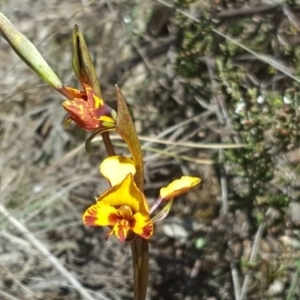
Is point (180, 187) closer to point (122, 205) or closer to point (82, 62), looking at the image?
point (122, 205)

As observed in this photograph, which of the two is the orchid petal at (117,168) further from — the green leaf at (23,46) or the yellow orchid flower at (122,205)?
the green leaf at (23,46)

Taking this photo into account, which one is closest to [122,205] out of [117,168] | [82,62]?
[117,168]

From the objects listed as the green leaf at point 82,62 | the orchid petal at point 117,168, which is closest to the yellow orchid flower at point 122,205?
the orchid petal at point 117,168

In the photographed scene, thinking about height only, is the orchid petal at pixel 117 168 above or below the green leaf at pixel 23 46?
below

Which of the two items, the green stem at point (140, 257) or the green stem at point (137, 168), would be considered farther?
the green stem at point (140, 257)

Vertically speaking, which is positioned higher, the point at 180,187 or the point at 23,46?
the point at 23,46

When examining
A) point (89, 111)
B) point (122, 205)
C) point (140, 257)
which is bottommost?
point (140, 257)

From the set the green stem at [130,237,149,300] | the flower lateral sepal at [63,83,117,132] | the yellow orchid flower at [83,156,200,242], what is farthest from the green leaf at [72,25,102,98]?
the green stem at [130,237,149,300]

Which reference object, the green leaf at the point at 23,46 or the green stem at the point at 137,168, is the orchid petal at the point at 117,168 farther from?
the green leaf at the point at 23,46

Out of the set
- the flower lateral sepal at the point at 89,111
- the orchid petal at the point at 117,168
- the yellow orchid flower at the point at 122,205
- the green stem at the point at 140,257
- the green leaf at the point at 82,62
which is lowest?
the green stem at the point at 140,257
